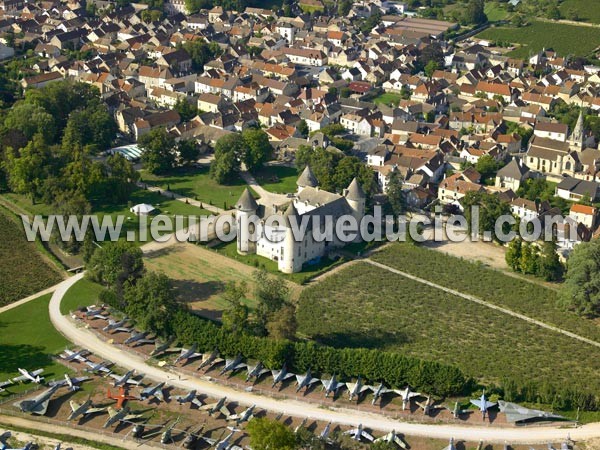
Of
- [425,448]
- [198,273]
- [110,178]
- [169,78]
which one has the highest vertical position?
[169,78]

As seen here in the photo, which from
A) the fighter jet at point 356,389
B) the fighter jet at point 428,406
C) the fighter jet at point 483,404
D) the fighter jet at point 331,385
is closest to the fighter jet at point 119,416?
the fighter jet at point 331,385

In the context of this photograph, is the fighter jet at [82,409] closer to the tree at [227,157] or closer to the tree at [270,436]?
the tree at [270,436]

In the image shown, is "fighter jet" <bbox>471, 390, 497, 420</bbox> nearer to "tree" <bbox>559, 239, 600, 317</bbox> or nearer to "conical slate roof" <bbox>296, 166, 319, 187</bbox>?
"tree" <bbox>559, 239, 600, 317</bbox>

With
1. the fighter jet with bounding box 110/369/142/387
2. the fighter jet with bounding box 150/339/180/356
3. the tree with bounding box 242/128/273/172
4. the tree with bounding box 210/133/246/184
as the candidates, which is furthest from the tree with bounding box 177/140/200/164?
the fighter jet with bounding box 110/369/142/387

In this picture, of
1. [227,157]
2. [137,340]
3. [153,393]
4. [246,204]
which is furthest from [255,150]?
[153,393]

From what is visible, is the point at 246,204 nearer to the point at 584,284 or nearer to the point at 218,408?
the point at 218,408

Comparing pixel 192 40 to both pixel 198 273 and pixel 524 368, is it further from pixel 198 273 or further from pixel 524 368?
pixel 524 368

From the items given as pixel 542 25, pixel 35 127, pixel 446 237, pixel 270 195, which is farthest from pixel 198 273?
pixel 542 25
